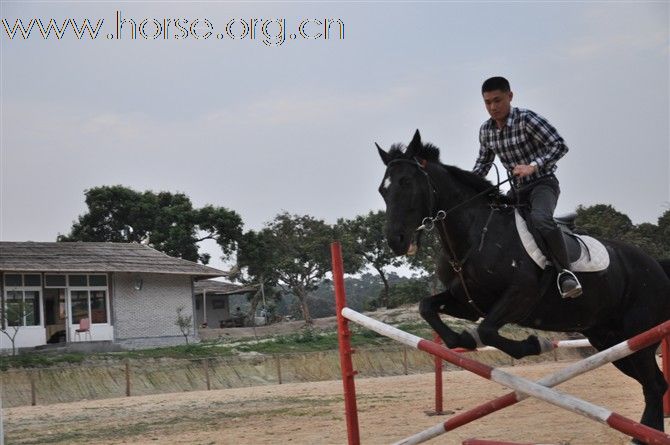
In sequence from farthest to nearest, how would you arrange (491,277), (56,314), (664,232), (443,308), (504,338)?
(664,232) < (56,314) < (443,308) < (491,277) < (504,338)

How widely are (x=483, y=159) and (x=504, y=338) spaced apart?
1.78 metres

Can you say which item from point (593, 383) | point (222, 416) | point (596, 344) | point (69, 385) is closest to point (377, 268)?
point (69, 385)

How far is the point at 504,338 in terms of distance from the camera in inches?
220

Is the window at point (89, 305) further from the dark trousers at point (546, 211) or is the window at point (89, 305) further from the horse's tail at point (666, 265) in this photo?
the dark trousers at point (546, 211)

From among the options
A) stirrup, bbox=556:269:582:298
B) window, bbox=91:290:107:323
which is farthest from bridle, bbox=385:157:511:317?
window, bbox=91:290:107:323

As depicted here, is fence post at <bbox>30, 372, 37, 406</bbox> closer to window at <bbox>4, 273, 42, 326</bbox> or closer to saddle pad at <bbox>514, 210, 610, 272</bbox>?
window at <bbox>4, 273, 42, 326</bbox>

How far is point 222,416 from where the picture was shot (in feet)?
43.1

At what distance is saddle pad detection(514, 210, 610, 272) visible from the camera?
5.93 metres

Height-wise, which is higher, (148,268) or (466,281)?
(148,268)

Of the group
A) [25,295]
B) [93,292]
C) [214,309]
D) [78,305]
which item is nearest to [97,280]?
[93,292]

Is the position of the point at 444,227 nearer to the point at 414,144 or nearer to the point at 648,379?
the point at 414,144

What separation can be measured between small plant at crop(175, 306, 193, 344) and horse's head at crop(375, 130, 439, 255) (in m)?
29.7

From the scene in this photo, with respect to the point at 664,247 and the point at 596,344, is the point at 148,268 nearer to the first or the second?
the point at 664,247

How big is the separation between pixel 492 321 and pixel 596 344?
199cm
